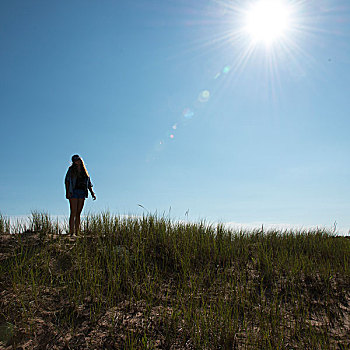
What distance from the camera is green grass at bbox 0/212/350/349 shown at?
312 centimetres

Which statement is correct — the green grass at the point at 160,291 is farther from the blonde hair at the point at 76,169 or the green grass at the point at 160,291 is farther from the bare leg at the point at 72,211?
the blonde hair at the point at 76,169

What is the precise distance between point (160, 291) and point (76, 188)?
10.7ft

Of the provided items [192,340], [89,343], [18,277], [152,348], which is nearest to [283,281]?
[192,340]

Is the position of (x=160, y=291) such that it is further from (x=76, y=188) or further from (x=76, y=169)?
(x=76, y=169)

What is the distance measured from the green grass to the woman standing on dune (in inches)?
21.8

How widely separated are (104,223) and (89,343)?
2.99 metres

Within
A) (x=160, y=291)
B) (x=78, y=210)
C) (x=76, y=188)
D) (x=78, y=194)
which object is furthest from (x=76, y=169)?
(x=160, y=291)

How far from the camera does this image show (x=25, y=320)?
A: 10.7 ft

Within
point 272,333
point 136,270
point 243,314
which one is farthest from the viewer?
point 136,270

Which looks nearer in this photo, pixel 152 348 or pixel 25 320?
pixel 152 348

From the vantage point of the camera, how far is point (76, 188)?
6195mm

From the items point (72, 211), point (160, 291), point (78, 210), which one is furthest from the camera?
point (78, 210)

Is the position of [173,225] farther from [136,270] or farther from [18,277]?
[18,277]

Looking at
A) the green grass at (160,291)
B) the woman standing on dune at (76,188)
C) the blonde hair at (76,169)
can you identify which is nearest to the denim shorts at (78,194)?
the woman standing on dune at (76,188)
